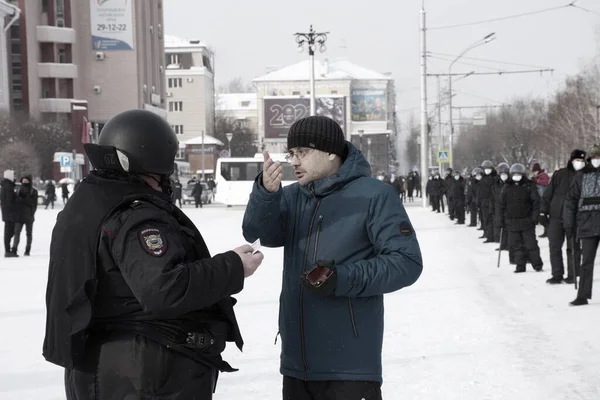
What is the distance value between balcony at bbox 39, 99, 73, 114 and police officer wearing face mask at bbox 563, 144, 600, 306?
7294 cm

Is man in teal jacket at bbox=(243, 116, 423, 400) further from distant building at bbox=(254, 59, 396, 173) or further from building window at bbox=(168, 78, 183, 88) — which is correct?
building window at bbox=(168, 78, 183, 88)

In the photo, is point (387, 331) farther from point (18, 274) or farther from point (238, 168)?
point (238, 168)

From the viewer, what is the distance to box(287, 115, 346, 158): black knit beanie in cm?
369

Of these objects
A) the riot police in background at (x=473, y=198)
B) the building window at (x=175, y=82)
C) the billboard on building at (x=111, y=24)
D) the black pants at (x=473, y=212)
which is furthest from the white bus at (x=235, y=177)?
the building window at (x=175, y=82)

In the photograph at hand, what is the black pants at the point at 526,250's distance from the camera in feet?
46.4

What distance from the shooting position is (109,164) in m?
2.95

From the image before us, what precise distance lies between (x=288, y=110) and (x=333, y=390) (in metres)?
85.8

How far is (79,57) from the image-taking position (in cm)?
8362

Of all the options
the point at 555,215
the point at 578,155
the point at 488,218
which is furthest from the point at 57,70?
the point at 578,155

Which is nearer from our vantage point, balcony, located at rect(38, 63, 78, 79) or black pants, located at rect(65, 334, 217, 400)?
black pants, located at rect(65, 334, 217, 400)

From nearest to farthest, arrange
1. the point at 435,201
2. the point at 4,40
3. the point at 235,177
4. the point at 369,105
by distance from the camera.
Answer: the point at 435,201, the point at 235,177, the point at 4,40, the point at 369,105

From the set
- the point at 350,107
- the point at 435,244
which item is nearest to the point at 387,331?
the point at 435,244

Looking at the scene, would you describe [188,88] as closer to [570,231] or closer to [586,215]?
[570,231]

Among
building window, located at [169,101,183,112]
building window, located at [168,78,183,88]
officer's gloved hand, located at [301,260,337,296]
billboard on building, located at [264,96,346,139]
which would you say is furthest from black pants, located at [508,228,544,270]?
building window, located at [168,78,183,88]
